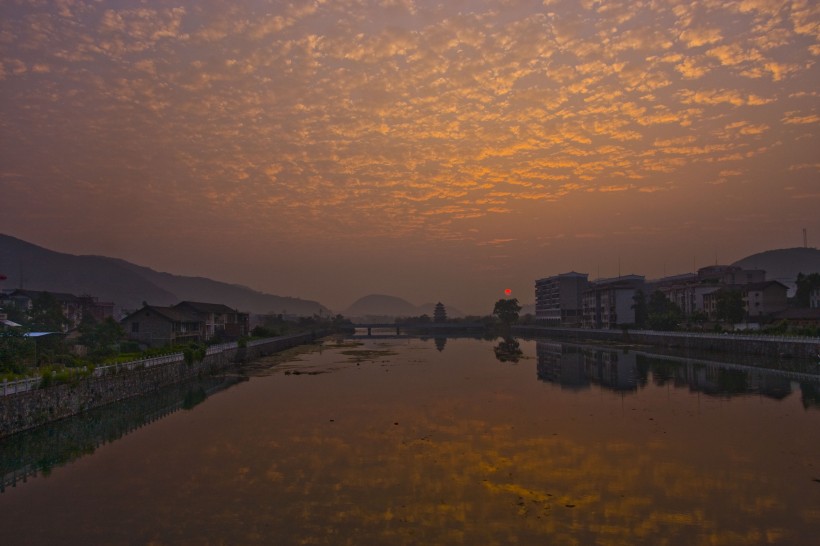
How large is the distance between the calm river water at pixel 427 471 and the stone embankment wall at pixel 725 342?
23.9m

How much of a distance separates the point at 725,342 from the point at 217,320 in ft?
269

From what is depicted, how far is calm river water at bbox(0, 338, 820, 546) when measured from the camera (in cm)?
1675

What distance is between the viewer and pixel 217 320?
102 m

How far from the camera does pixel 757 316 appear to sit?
106m

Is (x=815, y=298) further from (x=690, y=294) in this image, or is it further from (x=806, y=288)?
(x=690, y=294)

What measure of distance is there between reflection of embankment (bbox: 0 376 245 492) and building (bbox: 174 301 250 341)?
1871 inches

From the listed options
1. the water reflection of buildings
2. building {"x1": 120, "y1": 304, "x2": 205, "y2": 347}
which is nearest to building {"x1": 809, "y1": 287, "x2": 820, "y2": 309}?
the water reflection of buildings

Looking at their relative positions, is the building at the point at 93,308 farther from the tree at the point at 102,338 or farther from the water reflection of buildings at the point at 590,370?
the water reflection of buildings at the point at 590,370

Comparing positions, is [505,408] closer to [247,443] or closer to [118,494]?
[247,443]

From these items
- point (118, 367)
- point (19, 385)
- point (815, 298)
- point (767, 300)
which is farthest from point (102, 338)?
point (815, 298)

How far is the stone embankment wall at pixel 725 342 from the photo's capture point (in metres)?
63.8

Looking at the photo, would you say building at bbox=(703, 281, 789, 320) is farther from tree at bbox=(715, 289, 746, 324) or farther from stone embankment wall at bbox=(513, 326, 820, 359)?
stone embankment wall at bbox=(513, 326, 820, 359)

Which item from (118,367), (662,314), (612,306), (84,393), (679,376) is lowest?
(679,376)

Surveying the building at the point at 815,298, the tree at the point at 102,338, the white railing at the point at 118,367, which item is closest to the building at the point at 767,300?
the building at the point at 815,298
